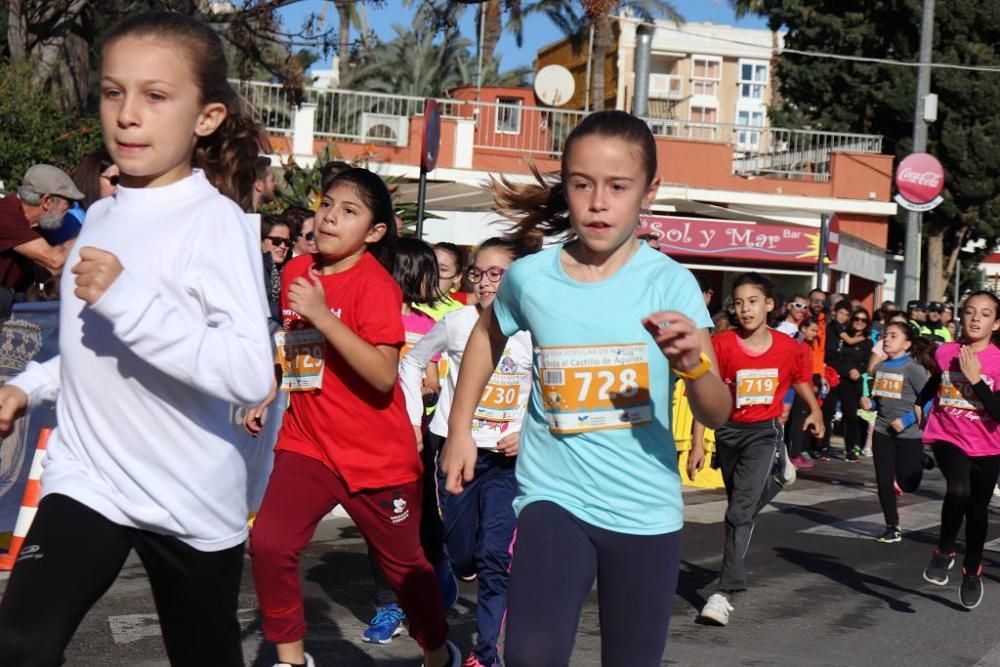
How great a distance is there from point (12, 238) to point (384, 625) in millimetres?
3568

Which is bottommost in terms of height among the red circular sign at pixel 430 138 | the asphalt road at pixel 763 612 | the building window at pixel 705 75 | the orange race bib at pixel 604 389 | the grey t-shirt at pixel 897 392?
the asphalt road at pixel 763 612

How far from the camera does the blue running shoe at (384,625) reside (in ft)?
21.5

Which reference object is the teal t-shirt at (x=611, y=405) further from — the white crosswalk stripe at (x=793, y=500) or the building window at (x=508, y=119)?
the building window at (x=508, y=119)

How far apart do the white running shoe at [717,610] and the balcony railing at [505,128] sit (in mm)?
19643

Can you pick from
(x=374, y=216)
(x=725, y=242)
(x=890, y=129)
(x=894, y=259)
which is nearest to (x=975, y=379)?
(x=374, y=216)

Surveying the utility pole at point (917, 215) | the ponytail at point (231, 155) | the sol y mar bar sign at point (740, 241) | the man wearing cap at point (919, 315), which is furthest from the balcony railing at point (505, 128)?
the ponytail at point (231, 155)

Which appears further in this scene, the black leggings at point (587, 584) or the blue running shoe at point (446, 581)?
the blue running shoe at point (446, 581)

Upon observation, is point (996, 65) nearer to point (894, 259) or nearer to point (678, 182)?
point (894, 259)

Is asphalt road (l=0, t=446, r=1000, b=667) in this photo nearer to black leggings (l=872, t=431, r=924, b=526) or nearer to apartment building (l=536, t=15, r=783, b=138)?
black leggings (l=872, t=431, r=924, b=526)

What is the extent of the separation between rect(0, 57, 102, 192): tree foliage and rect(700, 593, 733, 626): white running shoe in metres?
11.2

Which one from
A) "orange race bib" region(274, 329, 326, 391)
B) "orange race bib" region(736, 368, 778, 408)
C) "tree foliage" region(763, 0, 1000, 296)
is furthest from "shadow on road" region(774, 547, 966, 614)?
"tree foliage" region(763, 0, 1000, 296)

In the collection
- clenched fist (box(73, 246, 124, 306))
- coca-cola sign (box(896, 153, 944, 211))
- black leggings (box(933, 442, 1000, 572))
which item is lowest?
black leggings (box(933, 442, 1000, 572))

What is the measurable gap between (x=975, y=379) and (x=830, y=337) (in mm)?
11194

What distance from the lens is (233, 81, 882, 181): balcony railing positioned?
1165 inches
